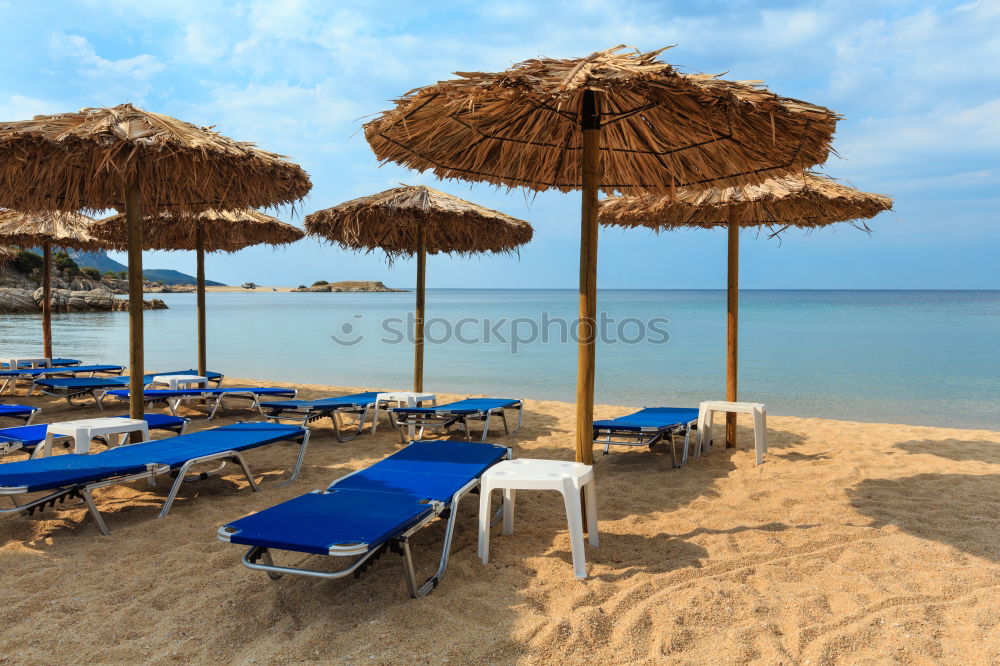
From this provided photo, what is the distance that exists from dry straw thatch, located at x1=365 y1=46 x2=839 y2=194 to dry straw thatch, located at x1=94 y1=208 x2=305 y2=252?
4.73 metres

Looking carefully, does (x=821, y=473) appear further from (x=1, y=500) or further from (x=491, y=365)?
(x=491, y=365)

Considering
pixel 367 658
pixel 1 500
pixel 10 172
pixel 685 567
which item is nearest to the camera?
A: pixel 367 658

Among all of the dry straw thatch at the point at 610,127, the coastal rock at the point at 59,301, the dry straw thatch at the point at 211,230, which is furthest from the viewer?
the coastal rock at the point at 59,301

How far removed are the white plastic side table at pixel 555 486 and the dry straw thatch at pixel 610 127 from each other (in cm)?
159

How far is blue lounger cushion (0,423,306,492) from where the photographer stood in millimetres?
2902

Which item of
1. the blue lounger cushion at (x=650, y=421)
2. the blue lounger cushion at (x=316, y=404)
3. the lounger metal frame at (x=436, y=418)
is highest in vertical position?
the blue lounger cushion at (x=650, y=421)

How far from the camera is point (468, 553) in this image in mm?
2863

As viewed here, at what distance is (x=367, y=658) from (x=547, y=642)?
0.60 meters

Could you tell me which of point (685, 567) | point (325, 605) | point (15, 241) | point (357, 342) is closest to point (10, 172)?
point (325, 605)

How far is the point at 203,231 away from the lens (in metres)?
8.50

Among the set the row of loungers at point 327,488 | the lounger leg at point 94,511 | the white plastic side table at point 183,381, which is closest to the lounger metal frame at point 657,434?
the row of loungers at point 327,488

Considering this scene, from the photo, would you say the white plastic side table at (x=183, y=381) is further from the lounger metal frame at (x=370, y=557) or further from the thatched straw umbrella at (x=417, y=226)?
the lounger metal frame at (x=370, y=557)

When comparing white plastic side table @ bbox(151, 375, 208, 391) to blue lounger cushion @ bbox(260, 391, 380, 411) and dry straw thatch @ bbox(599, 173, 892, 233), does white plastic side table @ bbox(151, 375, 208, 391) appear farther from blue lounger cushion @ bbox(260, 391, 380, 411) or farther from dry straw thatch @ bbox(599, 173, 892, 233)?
dry straw thatch @ bbox(599, 173, 892, 233)

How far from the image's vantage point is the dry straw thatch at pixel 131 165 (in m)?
3.97
